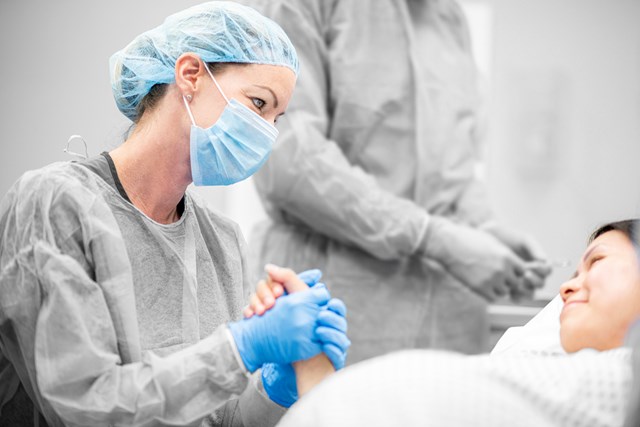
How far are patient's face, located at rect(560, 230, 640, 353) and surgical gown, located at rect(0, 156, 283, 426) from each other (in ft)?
1.56

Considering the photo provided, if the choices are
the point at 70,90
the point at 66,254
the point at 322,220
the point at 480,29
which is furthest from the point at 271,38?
the point at 480,29

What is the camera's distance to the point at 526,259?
2414mm

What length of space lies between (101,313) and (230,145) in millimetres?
347

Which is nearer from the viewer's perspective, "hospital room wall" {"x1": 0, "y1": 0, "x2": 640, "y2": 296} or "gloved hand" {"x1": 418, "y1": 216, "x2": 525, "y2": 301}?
"gloved hand" {"x1": 418, "y1": 216, "x2": 525, "y2": 301}

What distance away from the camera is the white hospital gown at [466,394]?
2.70 feet

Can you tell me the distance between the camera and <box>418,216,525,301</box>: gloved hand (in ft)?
6.86

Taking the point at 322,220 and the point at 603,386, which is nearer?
the point at 603,386

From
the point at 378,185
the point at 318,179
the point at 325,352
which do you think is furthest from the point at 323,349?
the point at 378,185

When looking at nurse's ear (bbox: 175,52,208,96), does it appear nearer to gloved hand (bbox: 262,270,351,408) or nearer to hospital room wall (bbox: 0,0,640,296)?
gloved hand (bbox: 262,270,351,408)

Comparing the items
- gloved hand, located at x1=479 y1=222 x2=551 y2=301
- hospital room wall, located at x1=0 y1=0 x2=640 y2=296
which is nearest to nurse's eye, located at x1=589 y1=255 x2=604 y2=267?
gloved hand, located at x1=479 y1=222 x2=551 y2=301

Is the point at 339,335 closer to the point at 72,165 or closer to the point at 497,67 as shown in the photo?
the point at 72,165

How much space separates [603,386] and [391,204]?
1168 millimetres

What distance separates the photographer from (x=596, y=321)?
1138 mm

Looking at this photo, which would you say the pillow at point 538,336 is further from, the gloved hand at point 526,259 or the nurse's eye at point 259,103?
the gloved hand at point 526,259
